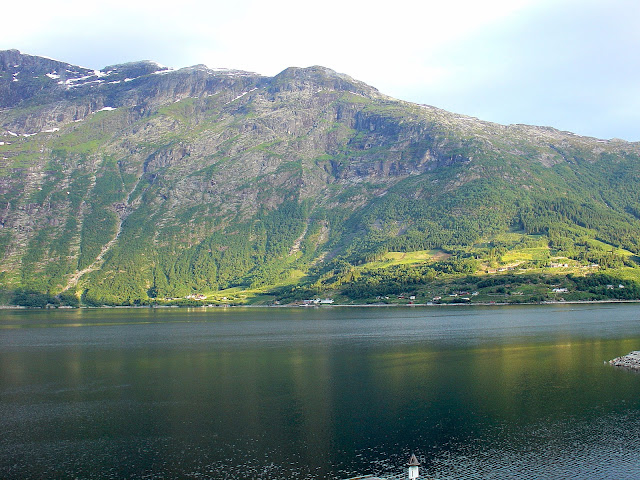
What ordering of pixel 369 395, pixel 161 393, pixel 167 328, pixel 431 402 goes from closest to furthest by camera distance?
1. pixel 431 402
2. pixel 369 395
3. pixel 161 393
4. pixel 167 328

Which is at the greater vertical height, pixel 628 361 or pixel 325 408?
pixel 628 361

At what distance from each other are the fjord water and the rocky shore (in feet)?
8.20

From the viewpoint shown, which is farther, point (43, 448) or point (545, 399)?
point (545, 399)

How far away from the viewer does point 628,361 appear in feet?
256

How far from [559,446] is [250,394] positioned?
34887 millimetres

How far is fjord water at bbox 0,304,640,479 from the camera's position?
144 feet

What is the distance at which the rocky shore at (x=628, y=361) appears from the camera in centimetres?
7629

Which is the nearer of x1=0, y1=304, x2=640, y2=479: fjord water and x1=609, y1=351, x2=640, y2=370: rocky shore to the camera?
x1=0, y1=304, x2=640, y2=479: fjord water

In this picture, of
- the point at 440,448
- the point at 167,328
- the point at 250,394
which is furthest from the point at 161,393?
the point at 167,328

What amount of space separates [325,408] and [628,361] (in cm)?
4641

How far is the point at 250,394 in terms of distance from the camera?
66750 mm

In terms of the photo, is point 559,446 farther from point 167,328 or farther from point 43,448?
point 167,328

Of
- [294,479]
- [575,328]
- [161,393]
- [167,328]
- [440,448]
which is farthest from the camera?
[167,328]

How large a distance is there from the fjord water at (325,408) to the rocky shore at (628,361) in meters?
2.50
